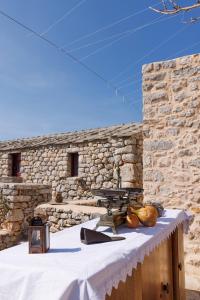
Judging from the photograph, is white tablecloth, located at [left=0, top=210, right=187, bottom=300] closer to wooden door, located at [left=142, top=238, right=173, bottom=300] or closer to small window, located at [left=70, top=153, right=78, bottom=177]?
wooden door, located at [left=142, top=238, right=173, bottom=300]

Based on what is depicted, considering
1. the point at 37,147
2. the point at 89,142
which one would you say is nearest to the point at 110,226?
the point at 89,142

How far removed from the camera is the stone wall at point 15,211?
8016 mm

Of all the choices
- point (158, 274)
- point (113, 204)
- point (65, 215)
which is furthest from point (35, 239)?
point (65, 215)

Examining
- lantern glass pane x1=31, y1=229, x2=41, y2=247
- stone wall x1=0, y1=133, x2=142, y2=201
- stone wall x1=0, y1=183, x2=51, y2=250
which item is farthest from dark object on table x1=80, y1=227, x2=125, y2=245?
stone wall x1=0, y1=183, x2=51, y2=250

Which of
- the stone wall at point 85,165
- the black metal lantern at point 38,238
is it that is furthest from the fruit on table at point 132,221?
the stone wall at point 85,165

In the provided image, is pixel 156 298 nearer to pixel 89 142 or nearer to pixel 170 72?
pixel 170 72

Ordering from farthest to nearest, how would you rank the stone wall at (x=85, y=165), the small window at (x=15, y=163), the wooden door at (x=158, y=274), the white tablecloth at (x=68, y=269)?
1. the small window at (x=15, y=163)
2. the stone wall at (x=85, y=165)
3. the wooden door at (x=158, y=274)
4. the white tablecloth at (x=68, y=269)

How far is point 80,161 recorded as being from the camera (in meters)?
11.1

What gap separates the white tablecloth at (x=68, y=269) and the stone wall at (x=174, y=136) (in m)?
3.03

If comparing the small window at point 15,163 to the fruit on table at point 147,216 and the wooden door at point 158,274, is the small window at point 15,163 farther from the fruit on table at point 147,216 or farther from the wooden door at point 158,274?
the fruit on table at point 147,216

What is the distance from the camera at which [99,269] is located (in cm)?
142

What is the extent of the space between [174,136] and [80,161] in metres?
6.42

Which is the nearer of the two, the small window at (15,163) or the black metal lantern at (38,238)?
the black metal lantern at (38,238)

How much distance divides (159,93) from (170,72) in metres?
0.41
